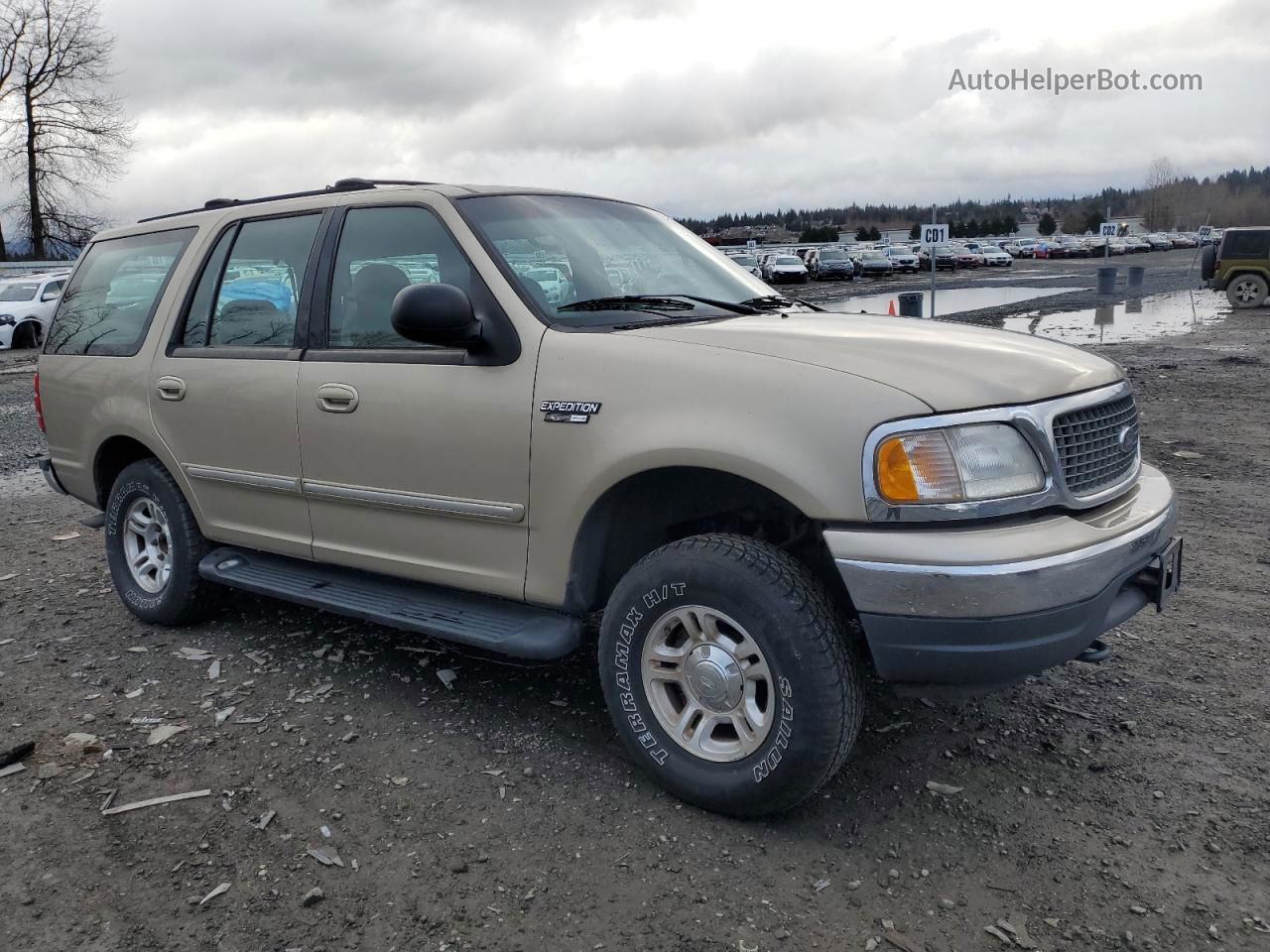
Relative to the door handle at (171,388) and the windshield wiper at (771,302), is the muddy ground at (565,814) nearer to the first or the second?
the door handle at (171,388)

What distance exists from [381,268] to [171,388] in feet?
4.40

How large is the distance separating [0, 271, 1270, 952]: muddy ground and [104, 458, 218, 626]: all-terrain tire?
188 mm

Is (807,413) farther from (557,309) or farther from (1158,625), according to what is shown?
(1158,625)

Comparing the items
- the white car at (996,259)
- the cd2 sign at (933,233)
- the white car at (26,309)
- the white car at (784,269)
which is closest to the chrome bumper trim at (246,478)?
the cd2 sign at (933,233)

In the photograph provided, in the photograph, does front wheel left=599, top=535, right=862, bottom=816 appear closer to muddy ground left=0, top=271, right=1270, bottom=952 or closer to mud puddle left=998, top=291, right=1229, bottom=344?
muddy ground left=0, top=271, right=1270, bottom=952

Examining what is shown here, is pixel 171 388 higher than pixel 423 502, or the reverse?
pixel 171 388

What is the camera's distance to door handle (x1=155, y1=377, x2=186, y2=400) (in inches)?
180

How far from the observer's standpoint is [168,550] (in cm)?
500

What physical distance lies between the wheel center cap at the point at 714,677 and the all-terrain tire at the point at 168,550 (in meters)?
2.75

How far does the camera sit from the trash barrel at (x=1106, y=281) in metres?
29.6

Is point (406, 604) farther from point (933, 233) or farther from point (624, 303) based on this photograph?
point (933, 233)

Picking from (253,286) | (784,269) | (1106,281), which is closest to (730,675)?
(253,286)

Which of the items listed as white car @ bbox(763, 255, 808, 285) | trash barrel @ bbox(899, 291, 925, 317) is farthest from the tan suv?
white car @ bbox(763, 255, 808, 285)

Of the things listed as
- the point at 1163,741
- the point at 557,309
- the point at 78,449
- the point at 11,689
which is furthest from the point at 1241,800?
the point at 78,449
